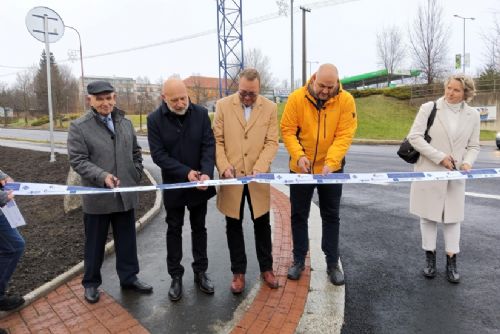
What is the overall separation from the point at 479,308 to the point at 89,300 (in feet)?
11.0

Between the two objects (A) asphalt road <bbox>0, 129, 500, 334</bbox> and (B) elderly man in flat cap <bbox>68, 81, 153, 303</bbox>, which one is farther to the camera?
(B) elderly man in flat cap <bbox>68, 81, 153, 303</bbox>

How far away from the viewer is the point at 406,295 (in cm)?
360

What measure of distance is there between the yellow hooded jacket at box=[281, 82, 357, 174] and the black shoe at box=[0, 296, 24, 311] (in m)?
2.69

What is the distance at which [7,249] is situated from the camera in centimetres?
324

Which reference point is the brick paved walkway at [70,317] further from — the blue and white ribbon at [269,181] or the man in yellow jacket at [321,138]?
the man in yellow jacket at [321,138]

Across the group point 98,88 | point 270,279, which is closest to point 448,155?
point 270,279

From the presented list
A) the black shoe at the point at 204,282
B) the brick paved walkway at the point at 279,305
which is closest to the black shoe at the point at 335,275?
the brick paved walkway at the point at 279,305

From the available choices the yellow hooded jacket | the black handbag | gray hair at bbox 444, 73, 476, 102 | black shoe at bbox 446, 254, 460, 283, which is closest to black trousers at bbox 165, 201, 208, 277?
the yellow hooded jacket

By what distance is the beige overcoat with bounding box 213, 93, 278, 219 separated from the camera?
3621 millimetres

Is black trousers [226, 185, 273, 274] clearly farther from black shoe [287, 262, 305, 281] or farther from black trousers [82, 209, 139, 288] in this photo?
black trousers [82, 209, 139, 288]

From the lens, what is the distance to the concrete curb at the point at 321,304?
3096 mm

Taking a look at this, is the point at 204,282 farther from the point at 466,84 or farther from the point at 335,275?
the point at 466,84

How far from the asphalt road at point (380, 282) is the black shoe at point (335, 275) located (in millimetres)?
103

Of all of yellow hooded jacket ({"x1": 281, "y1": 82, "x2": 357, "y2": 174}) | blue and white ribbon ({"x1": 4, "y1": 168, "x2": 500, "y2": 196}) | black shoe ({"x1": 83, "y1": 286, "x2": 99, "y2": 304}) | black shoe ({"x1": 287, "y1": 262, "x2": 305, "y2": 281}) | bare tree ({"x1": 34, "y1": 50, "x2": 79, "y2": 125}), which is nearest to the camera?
blue and white ribbon ({"x1": 4, "y1": 168, "x2": 500, "y2": 196})
